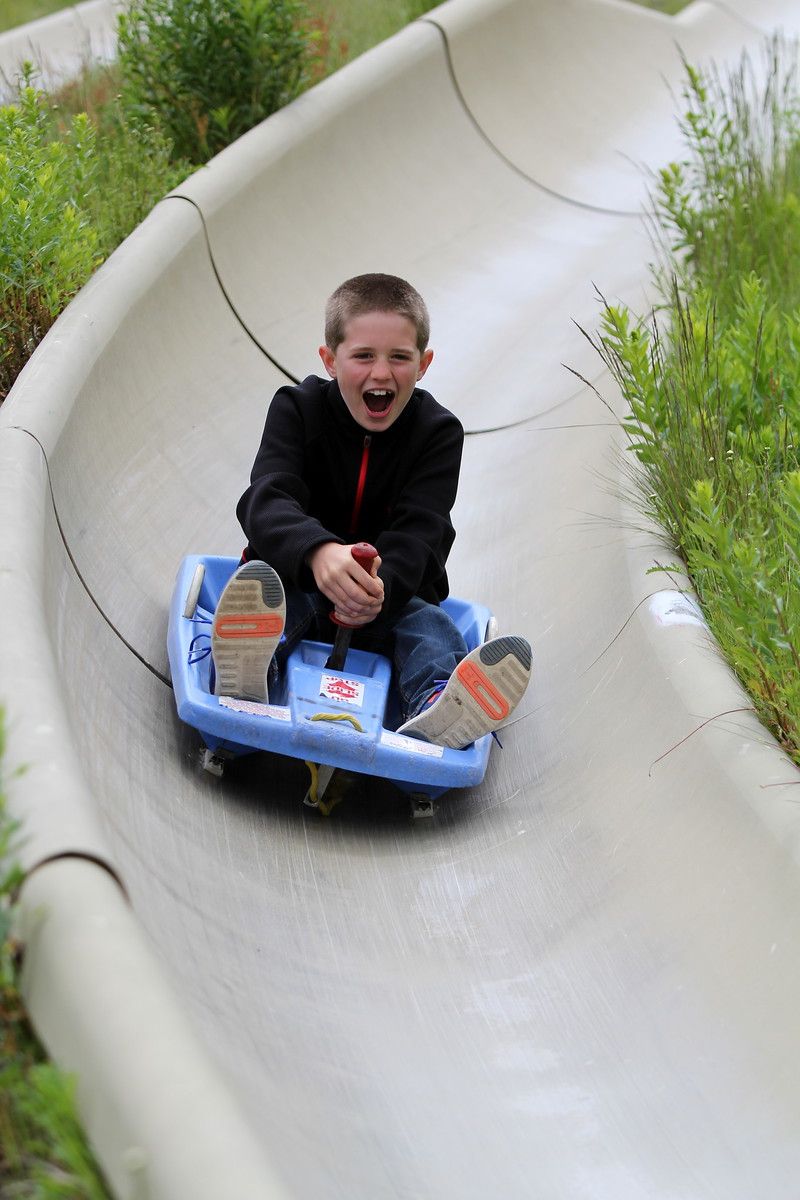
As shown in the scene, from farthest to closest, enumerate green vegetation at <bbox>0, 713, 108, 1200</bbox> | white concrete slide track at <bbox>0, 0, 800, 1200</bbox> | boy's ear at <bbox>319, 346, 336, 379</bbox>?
boy's ear at <bbox>319, 346, 336, 379</bbox> → white concrete slide track at <bbox>0, 0, 800, 1200</bbox> → green vegetation at <bbox>0, 713, 108, 1200</bbox>

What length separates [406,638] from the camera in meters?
3.00

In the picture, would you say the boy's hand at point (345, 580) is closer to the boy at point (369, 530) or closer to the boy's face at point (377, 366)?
the boy at point (369, 530)

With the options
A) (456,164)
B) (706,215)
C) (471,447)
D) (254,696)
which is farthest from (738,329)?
(456,164)

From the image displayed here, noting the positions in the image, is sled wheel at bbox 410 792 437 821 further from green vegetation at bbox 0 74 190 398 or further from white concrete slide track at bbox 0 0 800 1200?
green vegetation at bbox 0 74 190 398

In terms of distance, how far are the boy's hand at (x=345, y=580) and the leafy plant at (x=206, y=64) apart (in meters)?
2.87

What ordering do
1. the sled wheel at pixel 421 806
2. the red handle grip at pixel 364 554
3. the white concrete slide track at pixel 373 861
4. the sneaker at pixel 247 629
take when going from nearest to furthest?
1. the white concrete slide track at pixel 373 861
2. the sneaker at pixel 247 629
3. the red handle grip at pixel 364 554
4. the sled wheel at pixel 421 806

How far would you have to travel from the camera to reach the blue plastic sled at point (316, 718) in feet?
8.65

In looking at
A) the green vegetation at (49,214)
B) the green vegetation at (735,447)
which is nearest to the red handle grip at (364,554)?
the green vegetation at (735,447)

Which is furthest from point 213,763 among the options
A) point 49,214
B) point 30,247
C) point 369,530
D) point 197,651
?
point 49,214

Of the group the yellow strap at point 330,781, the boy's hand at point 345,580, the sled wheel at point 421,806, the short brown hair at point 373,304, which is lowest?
the sled wheel at point 421,806

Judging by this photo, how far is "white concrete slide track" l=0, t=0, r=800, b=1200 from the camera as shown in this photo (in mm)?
1665

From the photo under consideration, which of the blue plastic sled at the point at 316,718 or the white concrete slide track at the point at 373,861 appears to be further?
the blue plastic sled at the point at 316,718

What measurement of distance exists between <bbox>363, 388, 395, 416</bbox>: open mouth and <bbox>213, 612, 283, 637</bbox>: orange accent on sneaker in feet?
2.02

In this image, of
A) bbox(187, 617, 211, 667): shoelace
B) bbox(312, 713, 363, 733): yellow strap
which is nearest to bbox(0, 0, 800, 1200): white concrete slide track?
bbox(187, 617, 211, 667): shoelace
